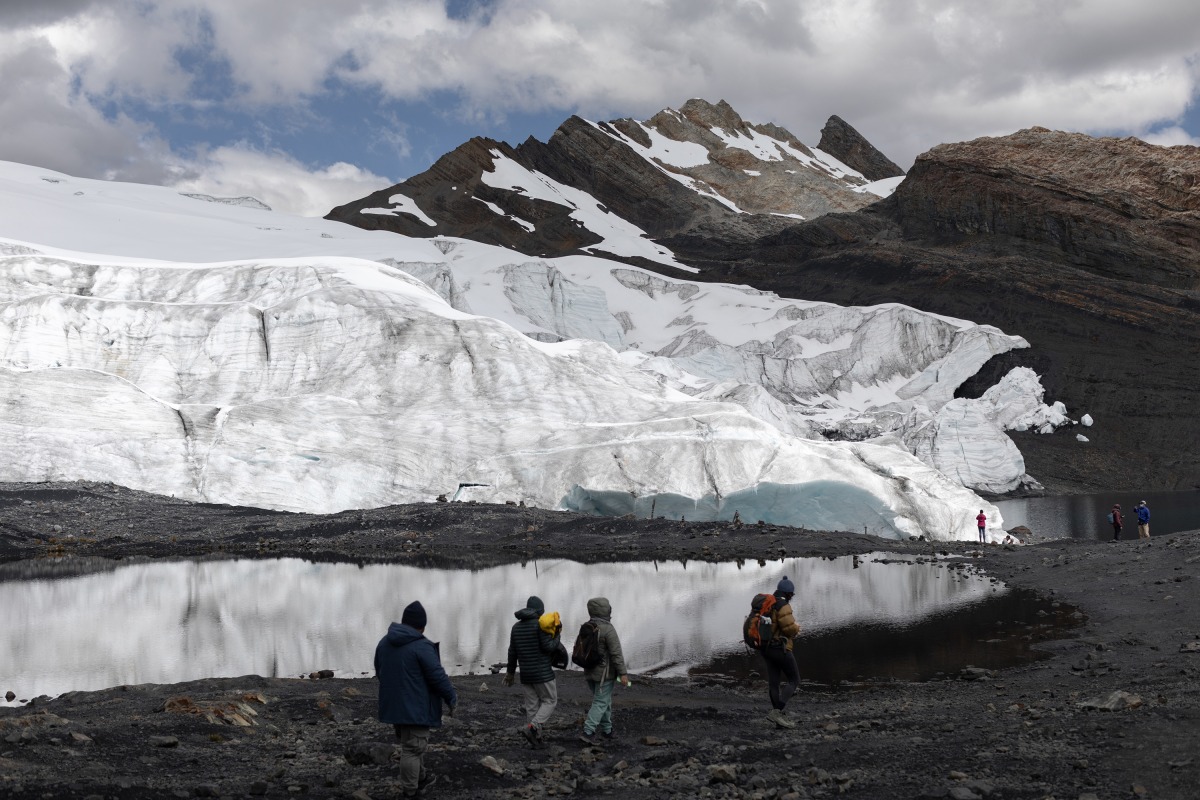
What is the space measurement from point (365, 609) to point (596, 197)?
469 ft

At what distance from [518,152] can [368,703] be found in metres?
160

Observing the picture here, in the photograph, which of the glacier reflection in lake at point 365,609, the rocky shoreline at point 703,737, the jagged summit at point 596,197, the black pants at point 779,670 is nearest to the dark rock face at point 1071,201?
the jagged summit at point 596,197

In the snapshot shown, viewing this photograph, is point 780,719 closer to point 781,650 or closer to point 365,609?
point 781,650

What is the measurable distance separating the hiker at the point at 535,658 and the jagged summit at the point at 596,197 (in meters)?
123

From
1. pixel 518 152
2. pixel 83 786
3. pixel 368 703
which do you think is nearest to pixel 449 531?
pixel 368 703

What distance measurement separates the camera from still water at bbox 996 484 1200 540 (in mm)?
47375

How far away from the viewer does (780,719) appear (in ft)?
38.7

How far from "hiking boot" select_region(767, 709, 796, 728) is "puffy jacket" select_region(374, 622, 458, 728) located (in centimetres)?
448

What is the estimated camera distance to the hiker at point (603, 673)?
10.8m

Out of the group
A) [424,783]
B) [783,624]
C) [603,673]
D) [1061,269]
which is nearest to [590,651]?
[603,673]

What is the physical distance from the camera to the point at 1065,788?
8.01m

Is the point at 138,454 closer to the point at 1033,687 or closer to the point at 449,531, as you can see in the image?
the point at 449,531

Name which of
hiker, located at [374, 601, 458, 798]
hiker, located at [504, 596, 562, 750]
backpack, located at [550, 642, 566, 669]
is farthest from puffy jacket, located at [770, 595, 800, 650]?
hiker, located at [374, 601, 458, 798]

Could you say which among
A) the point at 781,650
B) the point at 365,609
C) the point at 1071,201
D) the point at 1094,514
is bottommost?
the point at 365,609
